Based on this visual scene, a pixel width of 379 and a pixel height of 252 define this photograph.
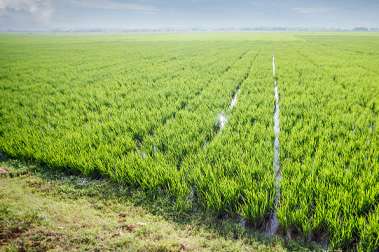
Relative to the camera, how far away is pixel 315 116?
4.41 meters

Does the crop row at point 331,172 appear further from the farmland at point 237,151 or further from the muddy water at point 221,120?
the muddy water at point 221,120

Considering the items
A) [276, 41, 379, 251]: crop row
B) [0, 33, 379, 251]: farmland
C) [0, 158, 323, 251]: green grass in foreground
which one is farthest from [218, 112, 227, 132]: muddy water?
[0, 158, 323, 251]: green grass in foreground

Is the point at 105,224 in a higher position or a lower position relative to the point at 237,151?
lower

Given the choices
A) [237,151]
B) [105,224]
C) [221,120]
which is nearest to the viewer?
[105,224]

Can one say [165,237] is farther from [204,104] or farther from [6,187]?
[204,104]

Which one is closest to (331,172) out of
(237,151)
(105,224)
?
(237,151)

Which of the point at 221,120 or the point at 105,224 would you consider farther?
the point at 221,120

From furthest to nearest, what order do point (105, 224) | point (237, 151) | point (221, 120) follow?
1. point (221, 120)
2. point (237, 151)
3. point (105, 224)

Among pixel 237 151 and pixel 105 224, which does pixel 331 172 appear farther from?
pixel 105 224

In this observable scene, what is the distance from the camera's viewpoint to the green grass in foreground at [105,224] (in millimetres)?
1829

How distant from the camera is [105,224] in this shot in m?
2.06

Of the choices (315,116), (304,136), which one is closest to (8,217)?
(304,136)

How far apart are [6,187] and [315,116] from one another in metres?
5.28

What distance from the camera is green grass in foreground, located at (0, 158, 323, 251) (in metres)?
1.83
